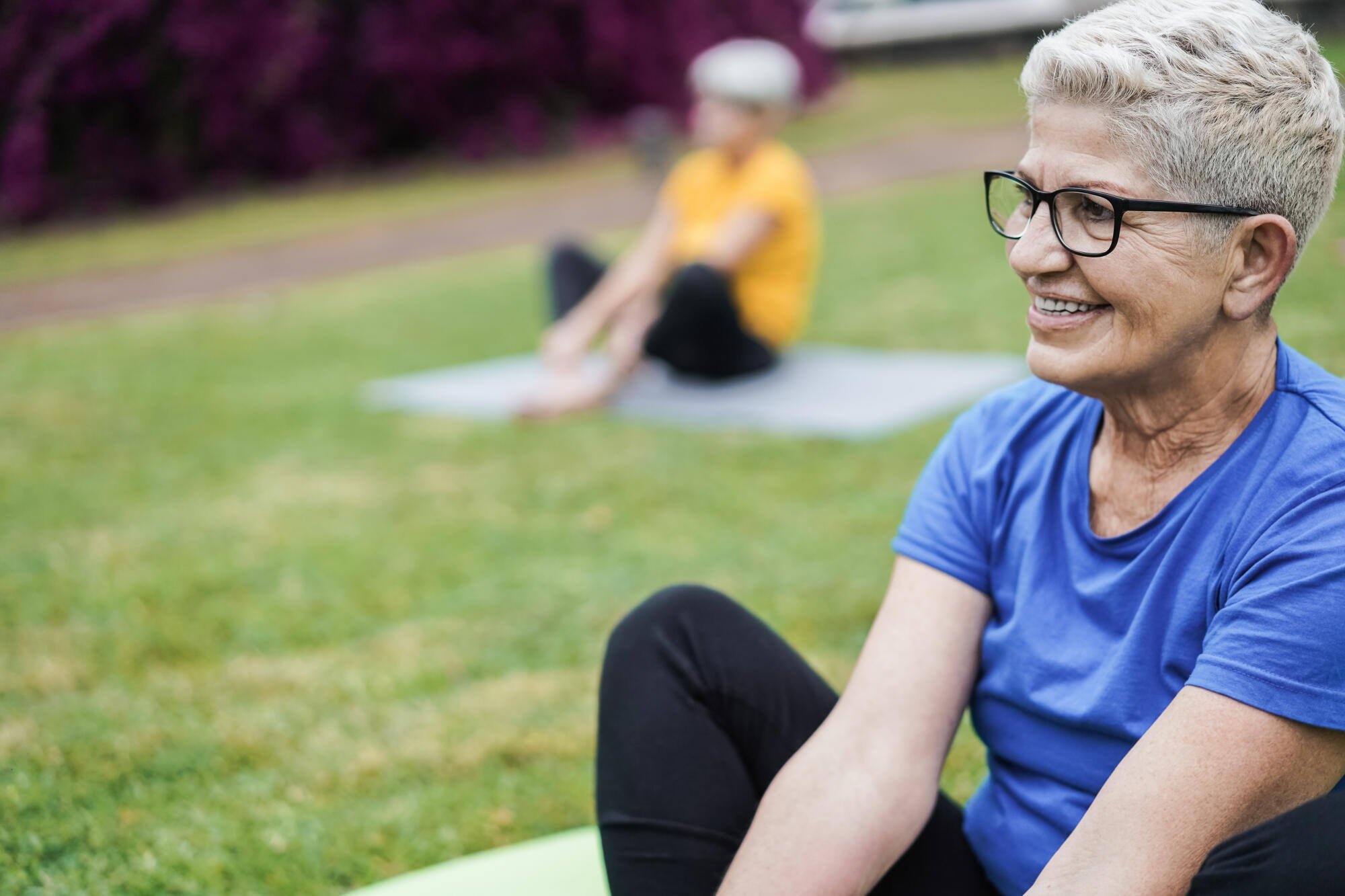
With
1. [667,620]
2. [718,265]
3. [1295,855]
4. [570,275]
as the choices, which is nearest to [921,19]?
[570,275]

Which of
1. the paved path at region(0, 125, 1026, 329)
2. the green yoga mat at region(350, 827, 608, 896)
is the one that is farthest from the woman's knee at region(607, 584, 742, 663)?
the paved path at region(0, 125, 1026, 329)

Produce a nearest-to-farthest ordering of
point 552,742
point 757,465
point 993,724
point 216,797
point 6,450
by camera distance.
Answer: point 993,724 → point 216,797 → point 552,742 → point 757,465 → point 6,450

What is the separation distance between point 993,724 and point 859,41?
2709 centimetres

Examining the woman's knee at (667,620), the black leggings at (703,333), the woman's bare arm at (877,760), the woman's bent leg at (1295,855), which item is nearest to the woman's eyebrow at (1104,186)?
the woman's bare arm at (877,760)

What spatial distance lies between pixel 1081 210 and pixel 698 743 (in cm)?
89

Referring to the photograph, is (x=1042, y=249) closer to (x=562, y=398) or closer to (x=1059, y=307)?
(x=1059, y=307)

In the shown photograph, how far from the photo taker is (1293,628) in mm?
1334

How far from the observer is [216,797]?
280cm

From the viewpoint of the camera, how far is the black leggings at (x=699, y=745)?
1.79 m

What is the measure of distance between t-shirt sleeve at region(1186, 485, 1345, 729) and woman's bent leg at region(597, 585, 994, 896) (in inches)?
23.8

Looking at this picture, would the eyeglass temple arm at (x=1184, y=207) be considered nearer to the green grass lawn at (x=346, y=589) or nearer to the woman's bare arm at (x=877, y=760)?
the woman's bare arm at (x=877, y=760)

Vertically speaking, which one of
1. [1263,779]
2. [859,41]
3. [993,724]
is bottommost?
[859,41]

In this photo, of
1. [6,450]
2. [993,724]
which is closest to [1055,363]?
[993,724]

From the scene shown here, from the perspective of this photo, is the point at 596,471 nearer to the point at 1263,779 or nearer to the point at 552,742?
the point at 552,742
